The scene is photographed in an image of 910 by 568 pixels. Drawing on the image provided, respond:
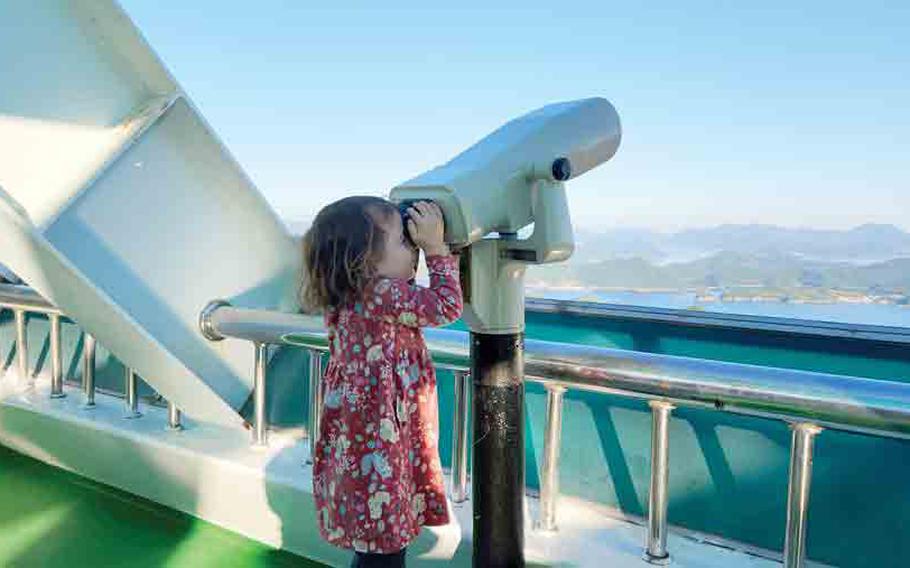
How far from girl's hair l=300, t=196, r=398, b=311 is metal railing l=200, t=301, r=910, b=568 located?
40 centimetres

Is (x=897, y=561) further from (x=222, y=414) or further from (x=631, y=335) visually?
(x=222, y=414)

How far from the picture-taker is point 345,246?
1.32 metres

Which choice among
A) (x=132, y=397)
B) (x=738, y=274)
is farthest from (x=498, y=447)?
(x=132, y=397)

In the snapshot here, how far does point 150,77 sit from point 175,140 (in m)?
0.18

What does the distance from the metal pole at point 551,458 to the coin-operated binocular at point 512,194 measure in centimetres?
40

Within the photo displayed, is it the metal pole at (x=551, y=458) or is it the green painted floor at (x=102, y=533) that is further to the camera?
the green painted floor at (x=102, y=533)

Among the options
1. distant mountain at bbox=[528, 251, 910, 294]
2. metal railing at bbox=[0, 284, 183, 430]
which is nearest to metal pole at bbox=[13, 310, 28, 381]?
metal railing at bbox=[0, 284, 183, 430]

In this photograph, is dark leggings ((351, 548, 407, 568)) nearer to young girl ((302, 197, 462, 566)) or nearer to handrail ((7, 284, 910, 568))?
young girl ((302, 197, 462, 566))

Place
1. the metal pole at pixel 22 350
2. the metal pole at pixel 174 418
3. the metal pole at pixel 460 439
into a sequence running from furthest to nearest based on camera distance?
the metal pole at pixel 22 350 < the metal pole at pixel 174 418 < the metal pole at pixel 460 439

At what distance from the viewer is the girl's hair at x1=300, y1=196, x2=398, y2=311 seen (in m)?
1.31

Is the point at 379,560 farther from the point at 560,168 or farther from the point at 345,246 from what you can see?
the point at 560,168

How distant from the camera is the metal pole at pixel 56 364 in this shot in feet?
9.32

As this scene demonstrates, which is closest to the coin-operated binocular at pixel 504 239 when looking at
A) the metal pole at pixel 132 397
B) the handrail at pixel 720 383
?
the handrail at pixel 720 383

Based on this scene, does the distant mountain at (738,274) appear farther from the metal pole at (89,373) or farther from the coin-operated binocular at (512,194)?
the metal pole at (89,373)
